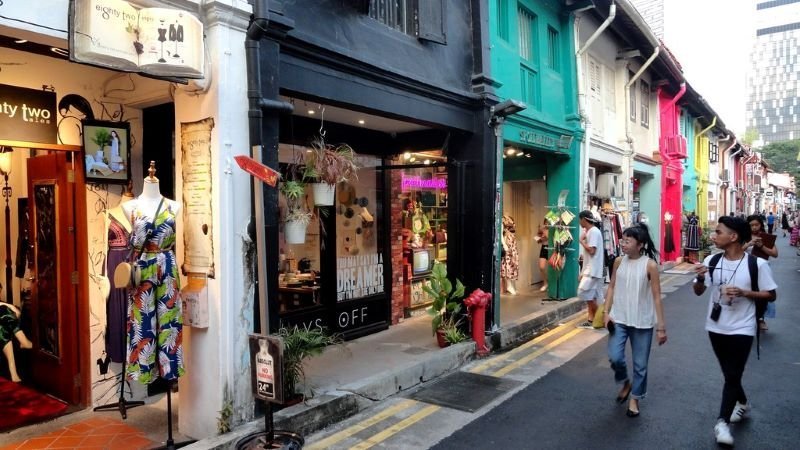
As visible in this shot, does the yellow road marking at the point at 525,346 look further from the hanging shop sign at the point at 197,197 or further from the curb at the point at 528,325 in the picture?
the hanging shop sign at the point at 197,197

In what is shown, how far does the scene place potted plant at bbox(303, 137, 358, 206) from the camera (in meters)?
5.72

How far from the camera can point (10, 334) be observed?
5.02 meters

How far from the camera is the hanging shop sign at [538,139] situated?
948 centimetres

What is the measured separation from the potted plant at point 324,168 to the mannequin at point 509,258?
21.4ft

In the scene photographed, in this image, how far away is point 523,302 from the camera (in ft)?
36.3

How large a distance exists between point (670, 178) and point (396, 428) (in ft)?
57.0

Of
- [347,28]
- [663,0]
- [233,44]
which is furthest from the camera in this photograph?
[663,0]

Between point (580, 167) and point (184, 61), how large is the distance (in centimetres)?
927

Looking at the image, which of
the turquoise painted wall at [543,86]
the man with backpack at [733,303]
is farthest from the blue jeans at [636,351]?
the turquoise painted wall at [543,86]

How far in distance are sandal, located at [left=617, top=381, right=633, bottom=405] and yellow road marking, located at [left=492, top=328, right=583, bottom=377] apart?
57.4 inches

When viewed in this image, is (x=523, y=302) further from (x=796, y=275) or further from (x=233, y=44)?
(x=796, y=275)

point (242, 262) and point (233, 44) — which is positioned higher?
point (233, 44)

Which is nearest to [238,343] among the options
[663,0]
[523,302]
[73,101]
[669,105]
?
[73,101]

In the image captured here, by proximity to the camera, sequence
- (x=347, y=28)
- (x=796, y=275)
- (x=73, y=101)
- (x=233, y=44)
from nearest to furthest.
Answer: (x=233, y=44)
(x=73, y=101)
(x=347, y=28)
(x=796, y=275)
